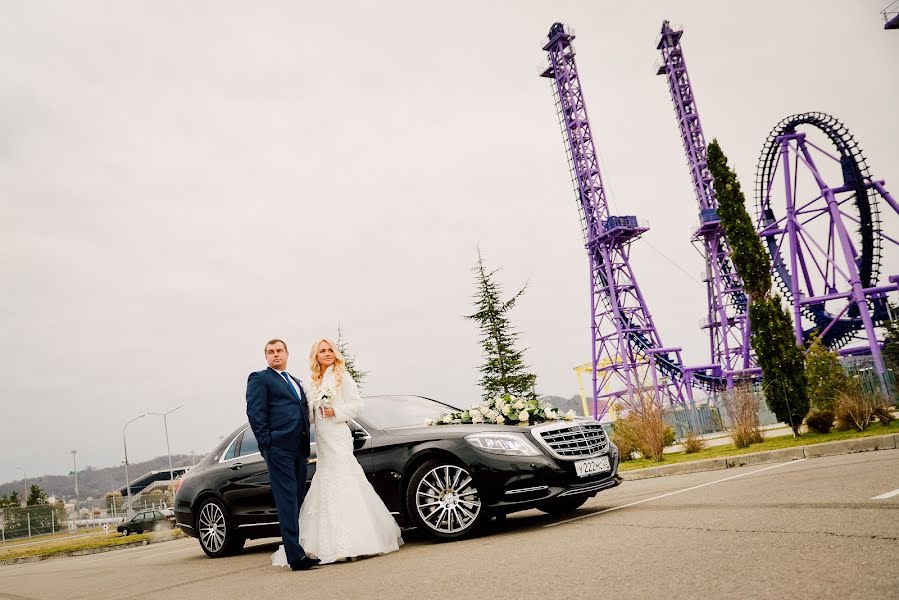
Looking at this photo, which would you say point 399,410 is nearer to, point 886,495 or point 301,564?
point 301,564

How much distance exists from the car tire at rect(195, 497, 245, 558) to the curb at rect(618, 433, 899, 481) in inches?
240

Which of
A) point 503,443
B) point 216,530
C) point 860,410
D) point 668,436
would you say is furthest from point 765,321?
point 216,530

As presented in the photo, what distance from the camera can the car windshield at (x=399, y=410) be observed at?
736 cm

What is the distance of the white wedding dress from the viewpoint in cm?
625

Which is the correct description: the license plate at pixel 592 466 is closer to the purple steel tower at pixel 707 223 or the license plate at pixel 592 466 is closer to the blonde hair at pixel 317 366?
the blonde hair at pixel 317 366

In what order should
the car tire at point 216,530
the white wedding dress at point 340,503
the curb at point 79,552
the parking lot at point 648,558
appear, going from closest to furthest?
the parking lot at point 648,558, the white wedding dress at point 340,503, the car tire at point 216,530, the curb at point 79,552

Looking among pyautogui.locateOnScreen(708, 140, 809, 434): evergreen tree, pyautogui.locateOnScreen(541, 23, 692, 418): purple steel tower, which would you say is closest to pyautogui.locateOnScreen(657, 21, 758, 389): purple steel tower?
pyautogui.locateOnScreen(541, 23, 692, 418): purple steel tower

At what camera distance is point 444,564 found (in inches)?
203

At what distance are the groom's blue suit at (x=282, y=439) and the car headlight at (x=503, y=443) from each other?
1.59m

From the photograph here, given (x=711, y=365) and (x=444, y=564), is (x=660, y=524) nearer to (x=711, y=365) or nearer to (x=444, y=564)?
(x=444, y=564)

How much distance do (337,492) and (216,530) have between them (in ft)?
9.69

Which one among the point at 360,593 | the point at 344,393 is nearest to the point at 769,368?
the point at 344,393

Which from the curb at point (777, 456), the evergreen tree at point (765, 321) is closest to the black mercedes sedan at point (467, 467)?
the curb at point (777, 456)

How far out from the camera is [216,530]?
8.42m
